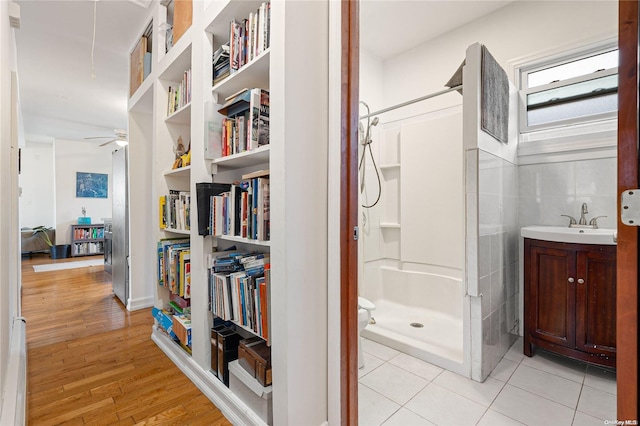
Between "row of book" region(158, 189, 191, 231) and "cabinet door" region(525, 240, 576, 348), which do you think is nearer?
"cabinet door" region(525, 240, 576, 348)

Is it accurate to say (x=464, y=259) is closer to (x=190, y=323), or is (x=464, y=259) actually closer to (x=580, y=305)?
(x=580, y=305)

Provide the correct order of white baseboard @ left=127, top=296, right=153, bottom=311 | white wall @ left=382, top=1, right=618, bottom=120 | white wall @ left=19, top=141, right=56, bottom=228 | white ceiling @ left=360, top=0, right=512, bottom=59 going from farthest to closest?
white wall @ left=19, top=141, right=56, bottom=228
white baseboard @ left=127, top=296, right=153, bottom=311
white ceiling @ left=360, top=0, right=512, bottom=59
white wall @ left=382, top=1, right=618, bottom=120

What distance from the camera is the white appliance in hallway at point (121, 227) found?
327 cm

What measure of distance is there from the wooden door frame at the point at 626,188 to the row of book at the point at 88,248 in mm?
8381

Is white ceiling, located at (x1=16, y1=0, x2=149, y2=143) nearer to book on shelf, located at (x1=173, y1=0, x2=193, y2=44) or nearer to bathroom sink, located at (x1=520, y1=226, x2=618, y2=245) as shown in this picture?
book on shelf, located at (x1=173, y1=0, x2=193, y2=44)

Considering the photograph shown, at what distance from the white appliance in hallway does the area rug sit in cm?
260

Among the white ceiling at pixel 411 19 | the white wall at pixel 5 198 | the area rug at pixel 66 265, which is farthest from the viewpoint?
the area rug at pixel 66 265

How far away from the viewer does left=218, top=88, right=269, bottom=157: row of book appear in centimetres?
143

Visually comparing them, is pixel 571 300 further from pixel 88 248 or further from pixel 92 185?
pixel 92 185

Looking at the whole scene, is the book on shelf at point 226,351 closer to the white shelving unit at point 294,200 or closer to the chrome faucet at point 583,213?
the white shelving unit at point 294,200

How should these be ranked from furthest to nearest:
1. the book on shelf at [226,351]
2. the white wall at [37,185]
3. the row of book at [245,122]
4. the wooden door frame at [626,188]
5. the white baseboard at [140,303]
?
the white wall at [37,185] → the white baseboard at [140,303] → the book on shelf at [226,351] → the row of book at [245,122] → the wooden door frame at [626,188]

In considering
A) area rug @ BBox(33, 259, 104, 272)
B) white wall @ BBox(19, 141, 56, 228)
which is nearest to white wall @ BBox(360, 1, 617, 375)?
area rug @ BBox(33, 259, 104, 272)

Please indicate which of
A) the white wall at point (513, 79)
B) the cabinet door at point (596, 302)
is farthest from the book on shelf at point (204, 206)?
the cabinet door at point (596, 302)

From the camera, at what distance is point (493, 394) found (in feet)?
5.68
